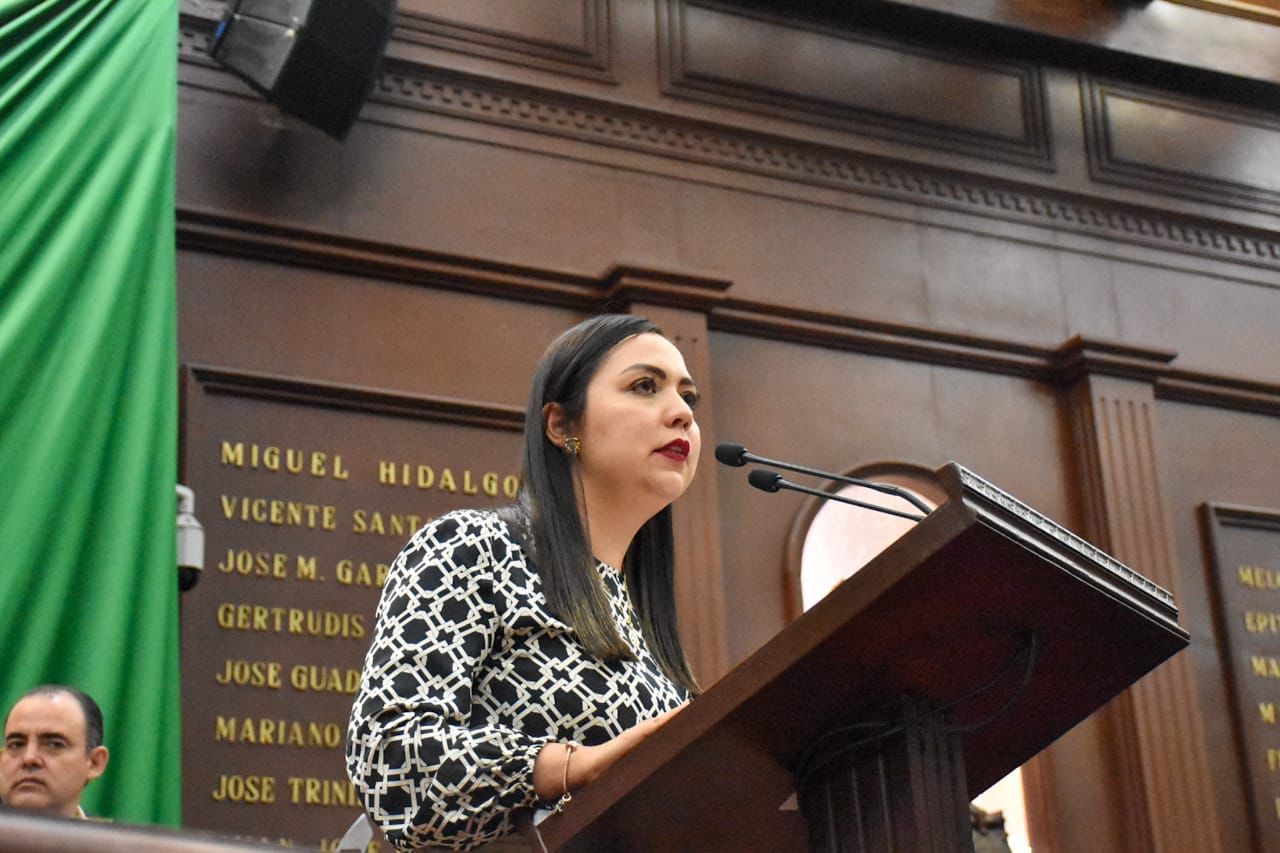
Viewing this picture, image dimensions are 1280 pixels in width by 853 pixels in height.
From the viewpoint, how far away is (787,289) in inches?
235

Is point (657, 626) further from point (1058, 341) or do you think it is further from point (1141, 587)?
point (1058, 341)

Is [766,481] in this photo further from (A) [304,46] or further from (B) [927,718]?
(A) [304,46]

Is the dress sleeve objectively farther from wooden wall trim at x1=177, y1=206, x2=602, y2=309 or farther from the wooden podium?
wooden wall trim at x1=177, y1=206, x2=602, y2=309

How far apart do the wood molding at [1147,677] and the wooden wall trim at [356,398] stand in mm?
2072

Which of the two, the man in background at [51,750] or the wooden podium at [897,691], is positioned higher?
the man in background at [51,750]

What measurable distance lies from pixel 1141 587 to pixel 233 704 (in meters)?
3.37

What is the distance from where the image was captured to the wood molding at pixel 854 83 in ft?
20.1

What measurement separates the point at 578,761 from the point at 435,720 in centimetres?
17

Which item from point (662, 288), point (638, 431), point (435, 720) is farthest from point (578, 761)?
point (662, 288)

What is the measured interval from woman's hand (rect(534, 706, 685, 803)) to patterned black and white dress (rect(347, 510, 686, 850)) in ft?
0.06

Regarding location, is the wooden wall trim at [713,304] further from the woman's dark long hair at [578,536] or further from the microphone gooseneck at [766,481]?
the woman's dark long hair at [578,536]

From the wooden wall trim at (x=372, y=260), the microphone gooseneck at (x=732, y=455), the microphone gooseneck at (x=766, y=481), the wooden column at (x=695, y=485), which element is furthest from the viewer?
the wooden column at (x=695, y=485)

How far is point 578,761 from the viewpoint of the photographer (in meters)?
1.86

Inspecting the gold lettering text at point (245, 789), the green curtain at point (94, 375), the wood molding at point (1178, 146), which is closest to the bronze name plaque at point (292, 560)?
the gold lettering text at point (245, 789)
